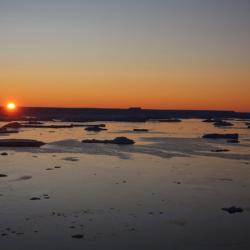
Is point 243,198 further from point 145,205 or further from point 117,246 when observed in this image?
point 117,246

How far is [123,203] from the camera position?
17.3 m

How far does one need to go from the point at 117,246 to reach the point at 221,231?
11.1 ft

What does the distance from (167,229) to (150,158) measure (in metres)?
18.1

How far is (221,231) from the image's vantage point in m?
13.9

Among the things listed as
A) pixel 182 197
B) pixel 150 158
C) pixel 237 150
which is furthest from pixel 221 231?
pixel 237 150

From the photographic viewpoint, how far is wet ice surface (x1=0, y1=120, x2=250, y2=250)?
13.1 metres

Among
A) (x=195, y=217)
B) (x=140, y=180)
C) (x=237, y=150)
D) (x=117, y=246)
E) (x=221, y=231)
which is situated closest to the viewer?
(x=117, y=246)

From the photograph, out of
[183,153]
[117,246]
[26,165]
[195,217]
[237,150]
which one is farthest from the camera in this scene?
[237,150]

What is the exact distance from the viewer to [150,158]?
32156 millimetres

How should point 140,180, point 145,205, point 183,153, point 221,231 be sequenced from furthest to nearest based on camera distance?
point 183,153, point 140,180, point 145,205, point 221,231

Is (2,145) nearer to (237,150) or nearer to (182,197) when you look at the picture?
(237,150)

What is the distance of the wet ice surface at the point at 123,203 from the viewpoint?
13.1 metres

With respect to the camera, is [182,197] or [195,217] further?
[182,197]

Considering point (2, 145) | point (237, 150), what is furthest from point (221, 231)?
point (2, 145)
